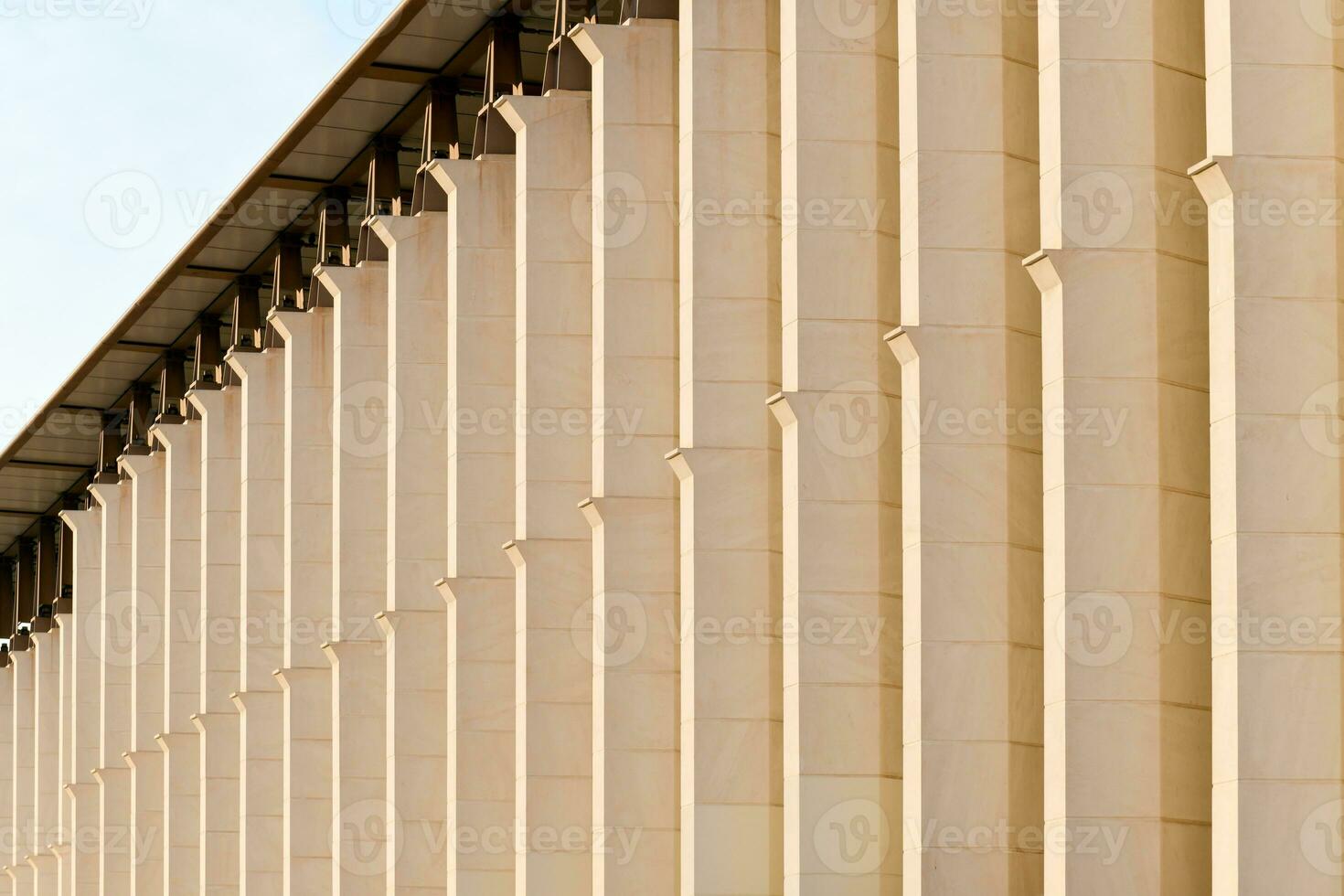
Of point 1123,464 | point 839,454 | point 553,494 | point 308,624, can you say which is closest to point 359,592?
point 308,624

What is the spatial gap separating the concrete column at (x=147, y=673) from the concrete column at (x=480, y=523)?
20646mm

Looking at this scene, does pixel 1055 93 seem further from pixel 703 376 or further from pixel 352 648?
pixel 352 648

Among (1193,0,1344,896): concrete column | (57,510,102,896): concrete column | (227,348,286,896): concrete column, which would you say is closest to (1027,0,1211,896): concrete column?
(1193,0,1344,896): concrete column

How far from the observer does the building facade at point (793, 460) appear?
909 inches

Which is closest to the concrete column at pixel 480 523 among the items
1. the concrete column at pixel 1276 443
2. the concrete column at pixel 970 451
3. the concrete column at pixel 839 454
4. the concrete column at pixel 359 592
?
the concrete column at pixel 359 592

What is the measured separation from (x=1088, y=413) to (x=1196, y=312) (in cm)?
173

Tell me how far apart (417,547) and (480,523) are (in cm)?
289

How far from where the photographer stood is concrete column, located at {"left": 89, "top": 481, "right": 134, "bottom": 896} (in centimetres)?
6306

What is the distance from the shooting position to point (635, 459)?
1401 inches

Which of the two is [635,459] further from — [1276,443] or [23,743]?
[23,743]

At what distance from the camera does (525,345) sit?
1527 inches

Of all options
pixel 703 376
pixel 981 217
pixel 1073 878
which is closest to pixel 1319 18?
pixel 981 217

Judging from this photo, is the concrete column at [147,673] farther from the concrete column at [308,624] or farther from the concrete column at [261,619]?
the concrete column at [308,624]

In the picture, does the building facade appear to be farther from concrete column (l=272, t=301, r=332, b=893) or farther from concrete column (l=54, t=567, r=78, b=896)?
concrete column (l=54, t=567, r=78, b=896)
